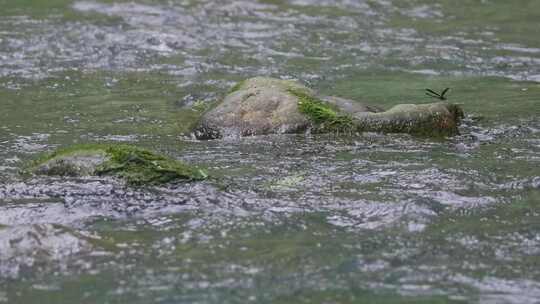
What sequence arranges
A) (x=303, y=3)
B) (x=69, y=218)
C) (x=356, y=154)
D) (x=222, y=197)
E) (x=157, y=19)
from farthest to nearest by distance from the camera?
(x=303, y=3)
(x=157, y=19)
(x=356, y=154)
(x=222, y=197)
(x=69, y=218)

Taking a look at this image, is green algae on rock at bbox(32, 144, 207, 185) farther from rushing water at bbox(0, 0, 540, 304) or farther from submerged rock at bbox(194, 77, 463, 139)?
submerged rock at bbox(194, 77, 463, 139)

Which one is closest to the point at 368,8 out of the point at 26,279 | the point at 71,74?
the point at 71,74

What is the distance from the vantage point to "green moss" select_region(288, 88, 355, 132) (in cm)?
823

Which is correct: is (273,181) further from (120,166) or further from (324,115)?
(324,115)

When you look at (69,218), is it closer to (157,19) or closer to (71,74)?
(71,74)

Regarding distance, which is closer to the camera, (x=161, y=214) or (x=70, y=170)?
(x=161, y=214)

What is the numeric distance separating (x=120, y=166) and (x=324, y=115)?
8.21 ft

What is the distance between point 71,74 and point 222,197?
17.5ft

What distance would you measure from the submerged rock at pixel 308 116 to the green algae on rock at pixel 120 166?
1775 millimetres

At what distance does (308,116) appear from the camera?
27.4ft

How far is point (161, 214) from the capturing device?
229 inches

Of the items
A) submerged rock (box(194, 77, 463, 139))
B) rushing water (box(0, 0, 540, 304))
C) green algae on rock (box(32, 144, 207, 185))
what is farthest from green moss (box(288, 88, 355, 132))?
green algae on rock (box(32, 144, 207, 185))

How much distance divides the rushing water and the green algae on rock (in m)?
0.12

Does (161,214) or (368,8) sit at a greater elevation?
(368,8)
